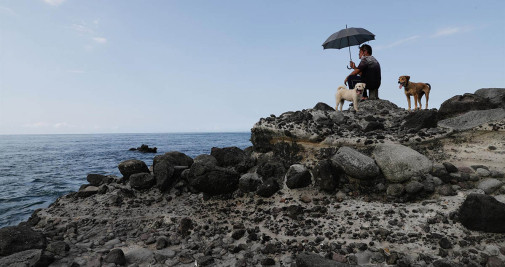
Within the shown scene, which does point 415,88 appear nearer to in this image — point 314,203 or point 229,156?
point 314,203

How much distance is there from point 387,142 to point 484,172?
229cm

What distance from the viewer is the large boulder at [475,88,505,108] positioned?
9227 mm

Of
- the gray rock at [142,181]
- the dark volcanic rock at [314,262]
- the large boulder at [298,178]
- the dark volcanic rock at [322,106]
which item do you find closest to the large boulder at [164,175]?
the gray rock at [142,181]

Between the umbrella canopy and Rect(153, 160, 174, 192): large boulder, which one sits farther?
the umbrella canopy

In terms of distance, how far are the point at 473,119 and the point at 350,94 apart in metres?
3.93

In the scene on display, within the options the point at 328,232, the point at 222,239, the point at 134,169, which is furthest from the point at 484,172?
the point at 134,169

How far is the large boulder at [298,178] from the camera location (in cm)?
768

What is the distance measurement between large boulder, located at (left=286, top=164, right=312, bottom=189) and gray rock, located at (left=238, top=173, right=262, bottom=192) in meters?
1.00

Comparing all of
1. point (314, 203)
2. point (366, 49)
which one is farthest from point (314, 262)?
point (366, 49)

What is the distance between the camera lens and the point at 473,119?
8.36 metres

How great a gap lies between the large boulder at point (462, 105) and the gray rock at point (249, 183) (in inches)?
274

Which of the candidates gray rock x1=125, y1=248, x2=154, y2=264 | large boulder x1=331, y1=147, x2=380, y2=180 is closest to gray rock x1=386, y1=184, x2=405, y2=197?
large boulder x1=331, y1=147, x2=380, y2=180

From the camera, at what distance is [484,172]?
6441 mm

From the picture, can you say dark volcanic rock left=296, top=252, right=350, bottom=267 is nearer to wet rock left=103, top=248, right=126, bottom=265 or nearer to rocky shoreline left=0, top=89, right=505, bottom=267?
rocky shoreline left=0, top=89, right=505, bottom=267
